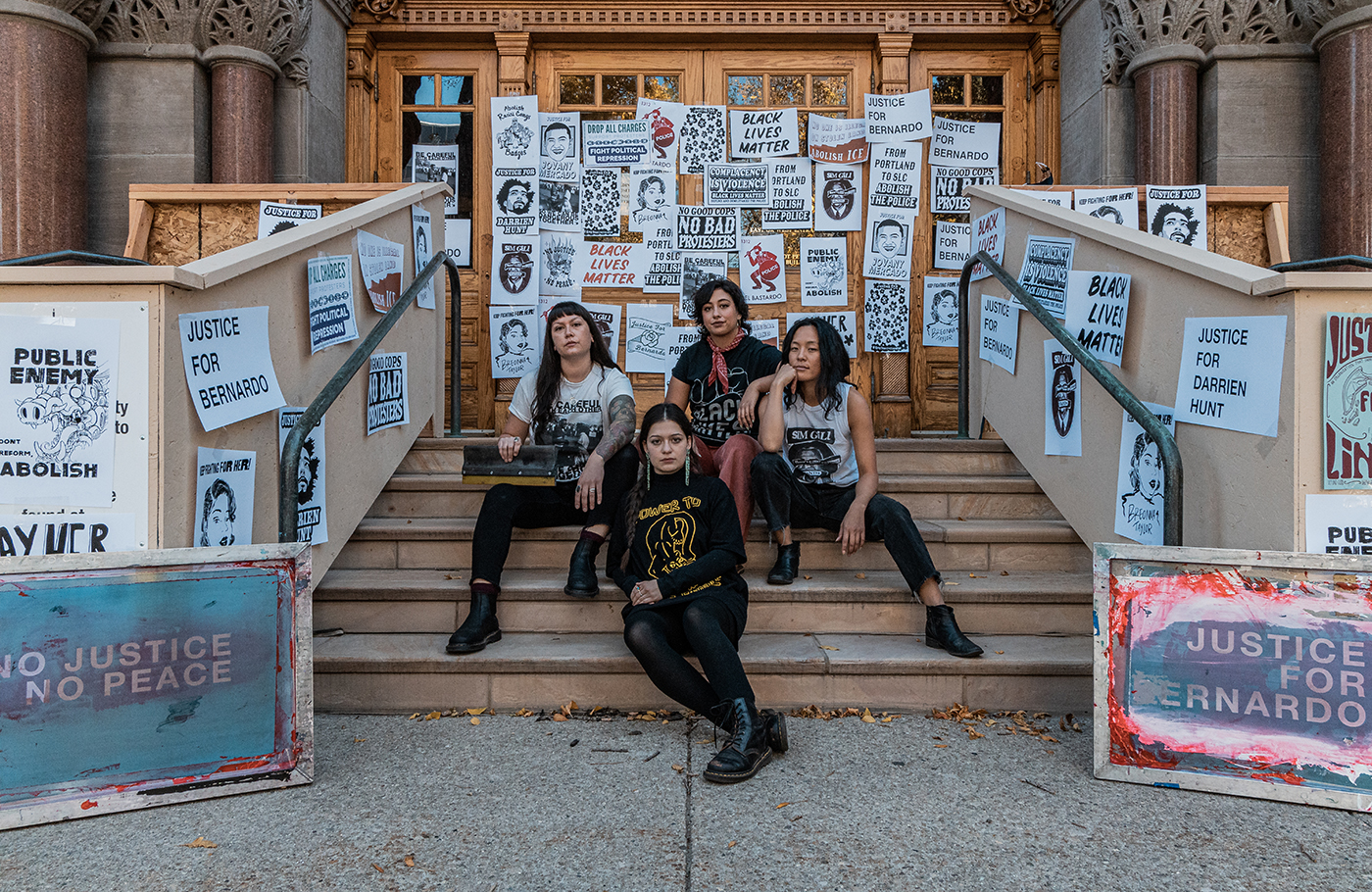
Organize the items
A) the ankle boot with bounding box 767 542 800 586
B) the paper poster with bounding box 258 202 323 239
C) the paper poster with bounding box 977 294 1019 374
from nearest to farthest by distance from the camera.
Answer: the ankle boot with bounding box 767 542 800 586
the paper poster with bounding box 977 294 1019 374
the paper poster with bounding box 258 202 323 239

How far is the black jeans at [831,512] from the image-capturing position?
318cm

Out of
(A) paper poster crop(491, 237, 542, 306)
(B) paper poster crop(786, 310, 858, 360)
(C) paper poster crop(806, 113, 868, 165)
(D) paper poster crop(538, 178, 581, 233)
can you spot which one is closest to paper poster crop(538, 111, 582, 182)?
(D) paper poster crop(538, 178, 581, 233)

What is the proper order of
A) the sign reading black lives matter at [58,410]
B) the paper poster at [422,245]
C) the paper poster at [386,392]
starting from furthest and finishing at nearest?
1. the paper poster at [422,245]
2. the paper poster at [386,392]
3. the sign reading black lives matter at [58,410]

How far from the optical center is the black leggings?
2623 mm

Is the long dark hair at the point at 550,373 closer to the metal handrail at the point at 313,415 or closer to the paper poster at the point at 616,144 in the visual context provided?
the metal handrail at the point at 313,415

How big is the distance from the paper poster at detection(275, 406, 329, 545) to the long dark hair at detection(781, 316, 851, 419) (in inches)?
78.5

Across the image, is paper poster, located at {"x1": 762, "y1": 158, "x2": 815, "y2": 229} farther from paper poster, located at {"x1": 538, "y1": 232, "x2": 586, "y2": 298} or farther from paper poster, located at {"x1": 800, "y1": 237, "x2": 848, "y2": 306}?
paper poster, located at {"x1": 538, "y1": 232, "x2": 586, "y2": 298}

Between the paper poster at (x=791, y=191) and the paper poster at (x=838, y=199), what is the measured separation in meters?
0.09

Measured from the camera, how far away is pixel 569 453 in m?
3.56

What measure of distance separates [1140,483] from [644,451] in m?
1.98

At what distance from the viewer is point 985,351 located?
4809 millimetres

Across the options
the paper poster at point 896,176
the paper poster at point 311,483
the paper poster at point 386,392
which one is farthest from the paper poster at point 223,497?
the paper poster at point 896,176

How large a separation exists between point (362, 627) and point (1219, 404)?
11.0 feet

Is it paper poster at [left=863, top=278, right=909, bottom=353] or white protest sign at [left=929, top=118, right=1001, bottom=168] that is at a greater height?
white protest sign at [left=929, top=118, right=1001, bottom=168]
